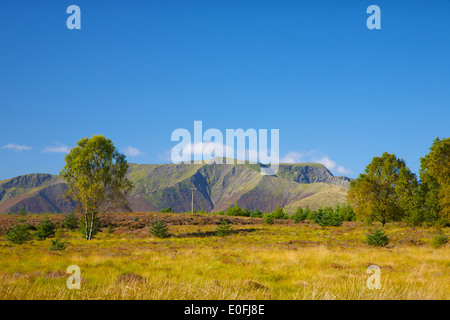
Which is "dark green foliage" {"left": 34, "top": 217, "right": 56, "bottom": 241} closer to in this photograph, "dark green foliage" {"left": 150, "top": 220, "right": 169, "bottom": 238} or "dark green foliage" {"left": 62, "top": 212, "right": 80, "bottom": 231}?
"dark green foliage" {"left": 62, "top": 212, "right": 80, "bottom": 231}

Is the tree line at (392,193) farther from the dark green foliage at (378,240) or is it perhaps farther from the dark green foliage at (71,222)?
the dark green foliage at (71,222)

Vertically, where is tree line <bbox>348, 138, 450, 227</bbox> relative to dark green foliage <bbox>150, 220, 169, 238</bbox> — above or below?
above

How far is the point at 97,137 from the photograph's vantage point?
39.3m

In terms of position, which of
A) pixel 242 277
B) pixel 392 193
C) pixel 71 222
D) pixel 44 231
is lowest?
pixel 71 222

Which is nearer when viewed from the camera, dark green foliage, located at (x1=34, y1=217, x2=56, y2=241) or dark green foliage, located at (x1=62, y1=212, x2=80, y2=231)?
dark green foliage, located at (x1=34, y1=217, x2=56, y2=241)

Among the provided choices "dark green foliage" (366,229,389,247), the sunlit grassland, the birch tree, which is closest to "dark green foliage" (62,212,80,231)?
the birch tree

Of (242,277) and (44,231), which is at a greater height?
(242,277)

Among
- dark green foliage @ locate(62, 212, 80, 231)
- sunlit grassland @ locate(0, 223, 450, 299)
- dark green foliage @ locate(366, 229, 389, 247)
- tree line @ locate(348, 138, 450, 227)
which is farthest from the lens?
dark green foliage @ locate(62, 212, 80, 231)

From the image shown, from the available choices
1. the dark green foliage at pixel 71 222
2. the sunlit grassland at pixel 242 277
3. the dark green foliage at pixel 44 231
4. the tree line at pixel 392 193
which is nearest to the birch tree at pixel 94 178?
the dark green foliage at pixel 44 231

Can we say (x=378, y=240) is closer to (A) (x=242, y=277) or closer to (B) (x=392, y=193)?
(A) (x=242, y=277)

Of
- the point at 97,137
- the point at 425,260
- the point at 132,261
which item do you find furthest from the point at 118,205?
the point at 425,260

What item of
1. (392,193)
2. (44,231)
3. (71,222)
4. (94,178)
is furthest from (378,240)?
(71,222)

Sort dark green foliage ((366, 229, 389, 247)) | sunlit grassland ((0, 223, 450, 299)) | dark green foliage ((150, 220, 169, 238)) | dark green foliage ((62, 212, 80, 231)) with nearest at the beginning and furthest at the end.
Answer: sunlit grassland ((0, 223, 450, 299)) < dark green foliage ((366, 229, 389, 247)) < dark green foliage ((150, 220, 169, 238)) < dark green foliage ((62, 212, 80, 231))
